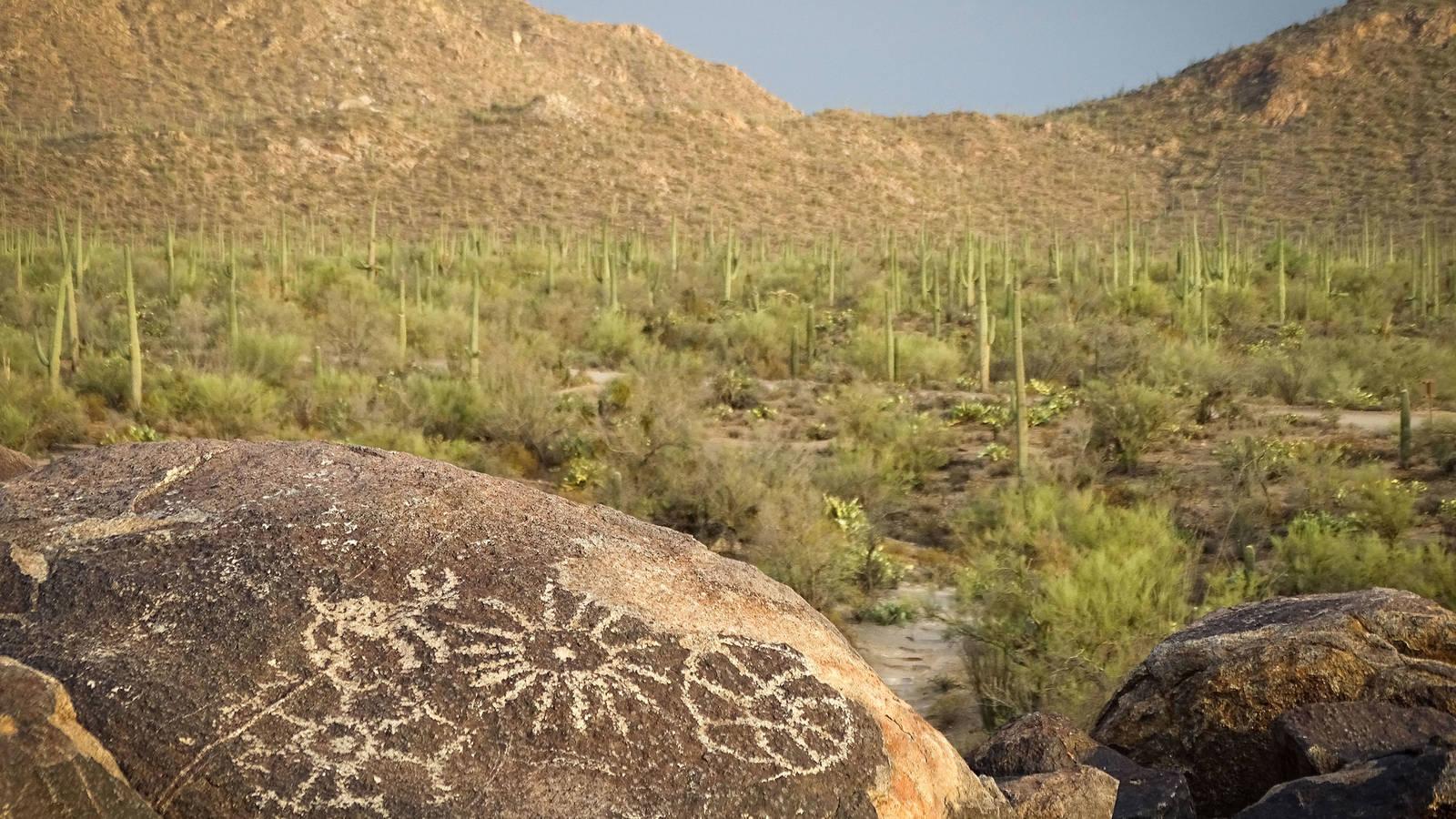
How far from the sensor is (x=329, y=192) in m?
41.5

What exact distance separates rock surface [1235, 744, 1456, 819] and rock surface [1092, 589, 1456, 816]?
1.99 feet

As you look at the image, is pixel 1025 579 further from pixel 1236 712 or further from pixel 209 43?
pixel 209 43

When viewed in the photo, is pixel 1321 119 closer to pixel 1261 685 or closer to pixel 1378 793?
pixel 1261 685

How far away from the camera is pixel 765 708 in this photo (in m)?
2.60

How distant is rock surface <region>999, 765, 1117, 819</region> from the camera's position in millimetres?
3207

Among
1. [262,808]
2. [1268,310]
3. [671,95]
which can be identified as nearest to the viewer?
[262,808]

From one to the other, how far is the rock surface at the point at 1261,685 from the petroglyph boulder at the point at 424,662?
139 centimetres

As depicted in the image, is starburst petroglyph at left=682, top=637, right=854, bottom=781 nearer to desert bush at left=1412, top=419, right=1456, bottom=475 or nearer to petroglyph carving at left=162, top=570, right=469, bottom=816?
petroglyph carving at left=162, top=570, right=469, bottom=816

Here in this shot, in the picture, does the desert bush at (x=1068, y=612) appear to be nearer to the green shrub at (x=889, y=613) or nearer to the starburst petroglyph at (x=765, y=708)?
the green shrub at (x=889, y=613)

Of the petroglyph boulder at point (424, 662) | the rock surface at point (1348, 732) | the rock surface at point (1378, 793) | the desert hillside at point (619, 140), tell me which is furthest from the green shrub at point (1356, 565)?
the desert hillside at point (619, 140)

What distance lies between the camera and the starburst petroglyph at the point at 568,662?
2465 millimetres

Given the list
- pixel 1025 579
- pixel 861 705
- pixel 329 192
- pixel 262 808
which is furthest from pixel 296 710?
pixel 329 192

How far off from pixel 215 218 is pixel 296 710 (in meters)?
38.9

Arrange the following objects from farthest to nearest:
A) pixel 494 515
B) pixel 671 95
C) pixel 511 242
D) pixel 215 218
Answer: pixel 671 95, pixel 215 218, pixel 511 242, pixel 494 515
